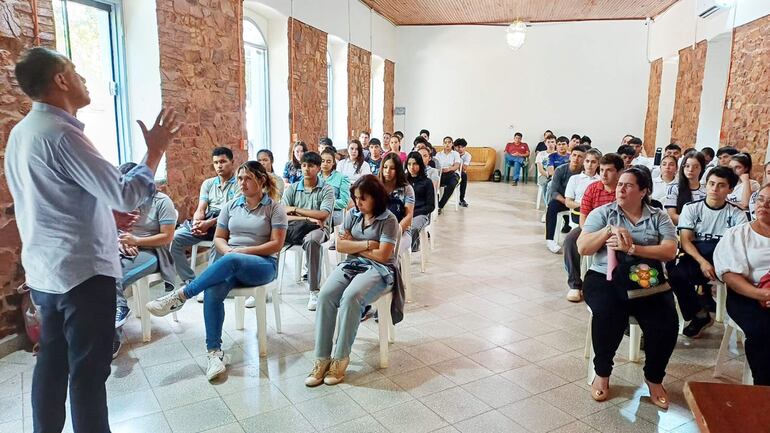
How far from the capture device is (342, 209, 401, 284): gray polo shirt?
2.94 m

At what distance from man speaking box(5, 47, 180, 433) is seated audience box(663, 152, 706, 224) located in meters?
3.55

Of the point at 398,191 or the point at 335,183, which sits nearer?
the point at 398,191

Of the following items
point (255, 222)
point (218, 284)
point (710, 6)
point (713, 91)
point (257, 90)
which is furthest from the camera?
point (713, 91)

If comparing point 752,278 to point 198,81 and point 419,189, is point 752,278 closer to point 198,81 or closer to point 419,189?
point 419,189

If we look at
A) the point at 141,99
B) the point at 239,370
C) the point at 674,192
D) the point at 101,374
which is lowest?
the point at 239,370

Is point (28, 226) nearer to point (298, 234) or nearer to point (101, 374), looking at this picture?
point (101, 374)

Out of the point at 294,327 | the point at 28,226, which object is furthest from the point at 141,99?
the point at 28,226

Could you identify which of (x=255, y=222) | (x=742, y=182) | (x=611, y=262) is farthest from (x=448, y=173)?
(x=611, y=262)

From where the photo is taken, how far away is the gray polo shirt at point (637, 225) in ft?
8.80

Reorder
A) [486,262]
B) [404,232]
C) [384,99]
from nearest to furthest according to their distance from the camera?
[404,232]
[486,262]
[384,99]

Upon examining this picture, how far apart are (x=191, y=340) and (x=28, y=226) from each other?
1712 millimetres

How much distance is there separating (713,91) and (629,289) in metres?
6.01

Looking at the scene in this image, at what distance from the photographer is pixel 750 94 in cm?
581

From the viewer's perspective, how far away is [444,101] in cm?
1253
